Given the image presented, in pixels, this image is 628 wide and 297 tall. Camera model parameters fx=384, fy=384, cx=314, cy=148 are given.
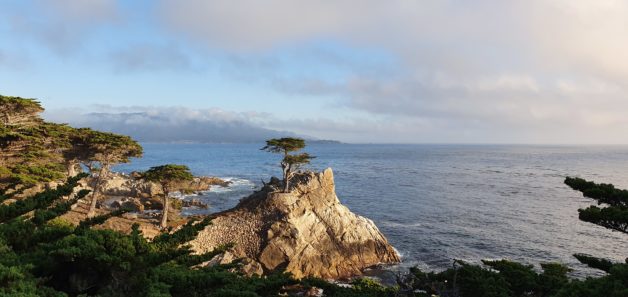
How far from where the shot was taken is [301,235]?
1373 inches

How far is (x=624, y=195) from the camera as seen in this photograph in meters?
11.6

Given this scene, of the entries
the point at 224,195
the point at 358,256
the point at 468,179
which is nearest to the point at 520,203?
the point at 468,179

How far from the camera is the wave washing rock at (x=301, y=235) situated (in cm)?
3350

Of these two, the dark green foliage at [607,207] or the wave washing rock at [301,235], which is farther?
the wave washing rock at [301,235]

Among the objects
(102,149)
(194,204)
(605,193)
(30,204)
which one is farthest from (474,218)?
(30,204)

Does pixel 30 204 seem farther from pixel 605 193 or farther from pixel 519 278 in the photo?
pixel 519 278

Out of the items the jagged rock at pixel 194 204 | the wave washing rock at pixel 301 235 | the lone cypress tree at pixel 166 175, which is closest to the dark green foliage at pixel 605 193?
the wave washing rock at pixel 301 235

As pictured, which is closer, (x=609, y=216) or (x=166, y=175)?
(x=609, y=216)

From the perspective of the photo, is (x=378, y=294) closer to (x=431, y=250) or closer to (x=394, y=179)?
(x=431, y=250)

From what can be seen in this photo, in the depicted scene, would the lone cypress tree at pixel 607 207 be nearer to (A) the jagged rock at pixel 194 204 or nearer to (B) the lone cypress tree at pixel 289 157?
(B) the lone cypress tree at pixel 289 157

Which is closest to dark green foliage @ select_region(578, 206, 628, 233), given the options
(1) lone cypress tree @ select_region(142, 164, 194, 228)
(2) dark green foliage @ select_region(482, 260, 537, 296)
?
(2) dark green foliage @ select_region(482, 260, 537, 296)

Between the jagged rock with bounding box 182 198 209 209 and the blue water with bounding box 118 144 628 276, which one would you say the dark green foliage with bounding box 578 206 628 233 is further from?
the jagged rock with bounding box 182 198 209 209

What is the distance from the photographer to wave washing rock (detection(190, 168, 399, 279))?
3350 cm

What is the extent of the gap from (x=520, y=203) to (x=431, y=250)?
35050 millimetres
